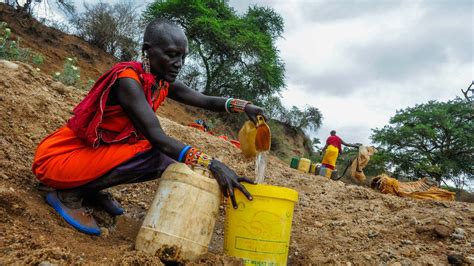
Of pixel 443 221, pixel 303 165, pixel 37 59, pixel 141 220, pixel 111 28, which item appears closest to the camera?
pixel 141 220

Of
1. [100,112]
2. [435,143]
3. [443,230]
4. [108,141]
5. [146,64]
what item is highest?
[435,143]

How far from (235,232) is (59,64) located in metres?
10.6

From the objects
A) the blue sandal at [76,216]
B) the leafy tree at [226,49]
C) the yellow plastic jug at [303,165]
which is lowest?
the blue sandal at [76,216]

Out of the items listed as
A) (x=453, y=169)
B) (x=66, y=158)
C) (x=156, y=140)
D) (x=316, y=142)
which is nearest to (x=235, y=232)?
(x=156, y=140)

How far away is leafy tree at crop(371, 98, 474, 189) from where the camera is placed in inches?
583

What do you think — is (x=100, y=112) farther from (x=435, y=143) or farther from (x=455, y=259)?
(x=435, y=143)

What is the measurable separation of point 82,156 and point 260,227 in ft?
3.15

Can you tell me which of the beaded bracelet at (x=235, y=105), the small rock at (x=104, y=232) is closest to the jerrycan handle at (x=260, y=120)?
the beaded bracelet at (x=235, y=105)

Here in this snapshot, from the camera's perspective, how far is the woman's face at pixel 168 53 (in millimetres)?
2082

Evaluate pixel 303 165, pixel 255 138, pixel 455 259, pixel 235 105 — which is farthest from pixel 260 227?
pixel 303 165

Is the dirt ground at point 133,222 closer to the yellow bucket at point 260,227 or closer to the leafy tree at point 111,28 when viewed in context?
the yellow bucket at point 260,227

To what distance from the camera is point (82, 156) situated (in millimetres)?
2020

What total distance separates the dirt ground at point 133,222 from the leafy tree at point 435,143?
1171cm

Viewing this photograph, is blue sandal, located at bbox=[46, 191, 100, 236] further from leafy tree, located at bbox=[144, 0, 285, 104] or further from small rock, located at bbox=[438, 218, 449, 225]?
leafy tree, located at bbox=[144, 0, 285, 104]
